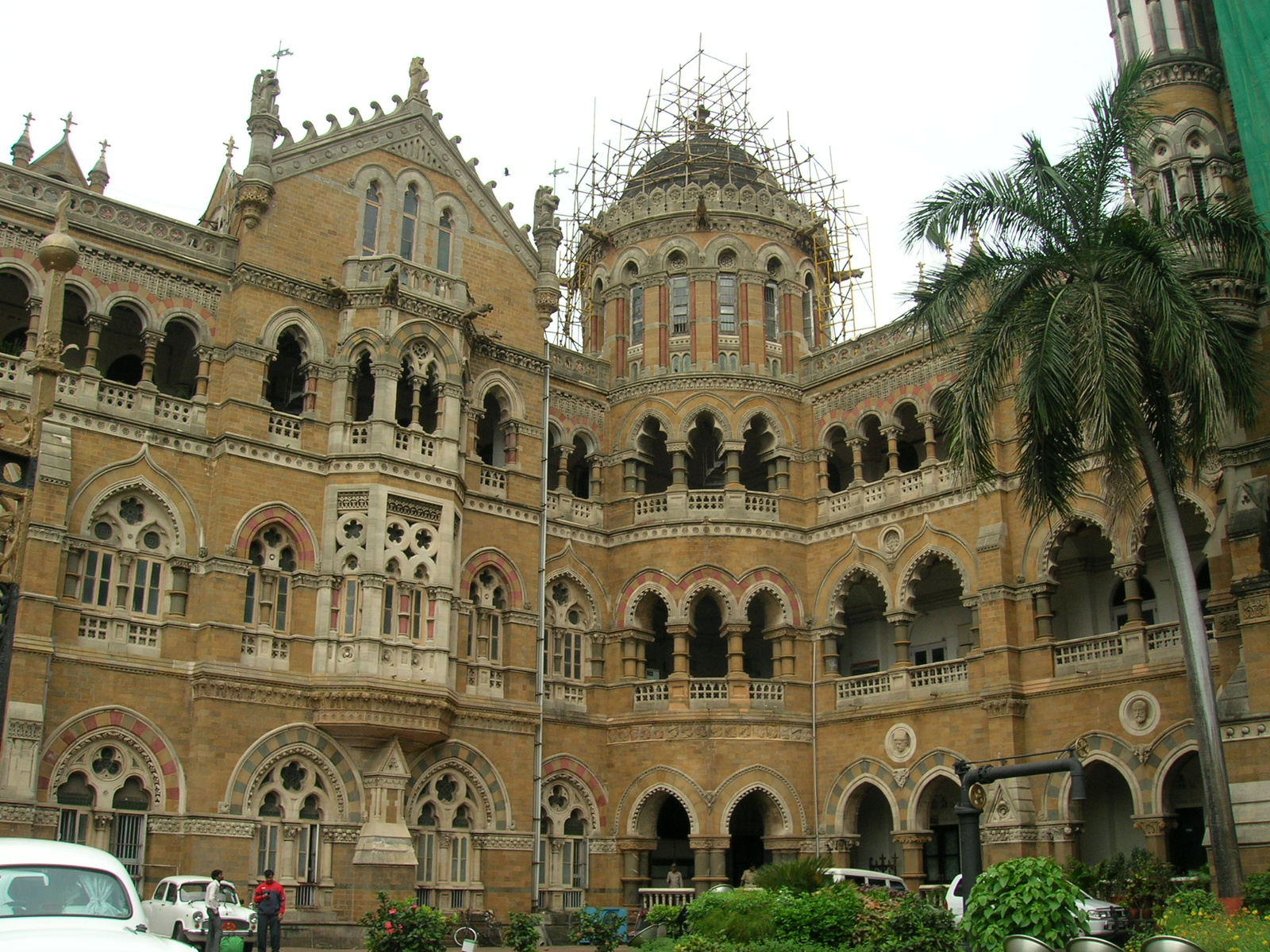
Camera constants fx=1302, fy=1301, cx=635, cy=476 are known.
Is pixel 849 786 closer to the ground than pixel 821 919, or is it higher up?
higher up

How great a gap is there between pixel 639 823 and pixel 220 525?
489 inches

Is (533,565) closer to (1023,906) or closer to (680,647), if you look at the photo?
(680,647)

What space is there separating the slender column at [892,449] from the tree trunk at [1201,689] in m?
10.6

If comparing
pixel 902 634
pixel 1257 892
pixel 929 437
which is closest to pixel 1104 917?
pixel 1257 892

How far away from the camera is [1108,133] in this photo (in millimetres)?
22656

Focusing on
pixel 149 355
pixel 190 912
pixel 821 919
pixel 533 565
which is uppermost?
Answer: pixel 149 355

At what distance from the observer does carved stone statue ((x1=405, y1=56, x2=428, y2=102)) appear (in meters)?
32.6

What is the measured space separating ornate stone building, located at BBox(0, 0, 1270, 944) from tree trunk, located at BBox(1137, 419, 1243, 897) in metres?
1.39

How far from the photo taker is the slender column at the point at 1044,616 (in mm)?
28547

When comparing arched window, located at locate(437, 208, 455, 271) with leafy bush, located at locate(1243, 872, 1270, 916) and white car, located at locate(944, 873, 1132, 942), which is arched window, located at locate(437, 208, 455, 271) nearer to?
white car, located at locate(944, 873, 1132, 942)

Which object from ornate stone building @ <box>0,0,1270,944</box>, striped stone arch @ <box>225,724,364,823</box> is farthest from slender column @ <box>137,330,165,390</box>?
striped stone arch @ <box>225,724,364,823</box>

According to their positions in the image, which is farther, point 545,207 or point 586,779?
point 545,207

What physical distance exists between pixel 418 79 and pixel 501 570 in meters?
12.5

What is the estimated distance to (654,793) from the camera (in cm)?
3142
